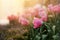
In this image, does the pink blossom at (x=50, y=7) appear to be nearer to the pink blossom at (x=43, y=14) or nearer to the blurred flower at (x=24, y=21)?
the pink blossom at (x=43, y=14)

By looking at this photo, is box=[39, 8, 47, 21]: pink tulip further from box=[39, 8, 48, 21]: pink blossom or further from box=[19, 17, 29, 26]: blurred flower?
box=[19, 17, 29, 26]: blurred flower

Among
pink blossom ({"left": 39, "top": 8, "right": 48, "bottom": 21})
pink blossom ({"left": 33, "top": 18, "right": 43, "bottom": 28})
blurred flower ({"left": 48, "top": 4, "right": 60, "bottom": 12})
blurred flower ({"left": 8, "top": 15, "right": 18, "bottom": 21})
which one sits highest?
blurred flower ({"left": 48, "top": 4, "right": 60, "bottom": 12})

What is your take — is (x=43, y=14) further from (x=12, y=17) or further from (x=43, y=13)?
(x=12, y=17)

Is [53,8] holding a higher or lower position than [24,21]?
higher

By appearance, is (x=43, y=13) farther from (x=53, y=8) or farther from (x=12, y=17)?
(x=12, y=17)

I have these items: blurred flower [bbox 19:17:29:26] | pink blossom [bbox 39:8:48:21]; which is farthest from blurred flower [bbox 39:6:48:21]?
blurred flower [bbox 19:17:29:26]

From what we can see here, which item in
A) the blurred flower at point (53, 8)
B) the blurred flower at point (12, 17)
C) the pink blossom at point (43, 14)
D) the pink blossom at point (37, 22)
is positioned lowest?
the pink blossom at point (37, 22)

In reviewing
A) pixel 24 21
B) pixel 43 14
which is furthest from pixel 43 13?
pixel 24 21

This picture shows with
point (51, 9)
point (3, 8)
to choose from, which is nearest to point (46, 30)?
point (51, 9)

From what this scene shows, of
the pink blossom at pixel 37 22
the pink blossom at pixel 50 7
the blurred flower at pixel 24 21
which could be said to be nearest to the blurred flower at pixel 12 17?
the blurred flower at pixel 24 21

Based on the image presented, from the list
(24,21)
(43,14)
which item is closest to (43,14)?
(43,14)

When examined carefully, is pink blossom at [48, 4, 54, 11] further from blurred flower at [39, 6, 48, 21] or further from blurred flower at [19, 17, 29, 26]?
blurred flower at [19, 17, 29, 26]

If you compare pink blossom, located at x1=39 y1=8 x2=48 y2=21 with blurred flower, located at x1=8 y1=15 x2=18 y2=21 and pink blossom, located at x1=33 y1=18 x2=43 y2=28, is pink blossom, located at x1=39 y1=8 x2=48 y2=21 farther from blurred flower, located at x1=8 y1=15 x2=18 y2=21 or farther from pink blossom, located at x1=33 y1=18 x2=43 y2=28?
blurred flower, located at x1=8 y1=15 x2=18 y2=21

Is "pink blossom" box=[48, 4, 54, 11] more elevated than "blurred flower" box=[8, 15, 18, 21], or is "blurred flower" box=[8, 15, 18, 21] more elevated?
"pink blossom" box=[48, 4, 54, 11]
